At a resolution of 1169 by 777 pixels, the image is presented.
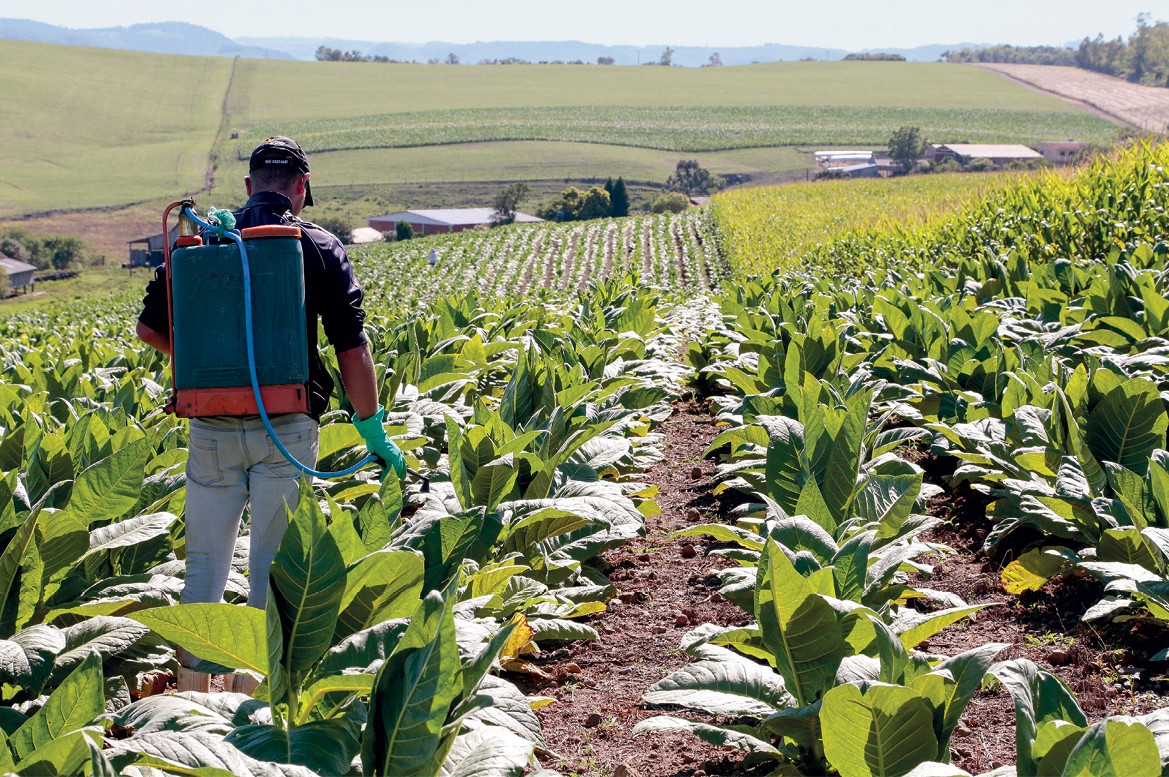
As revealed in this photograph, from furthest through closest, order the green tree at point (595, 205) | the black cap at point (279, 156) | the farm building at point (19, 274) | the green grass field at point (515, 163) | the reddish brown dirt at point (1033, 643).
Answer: the green grass field at point (515, 163), the green tree at point (595, 205), the farm building at point (19, 274), the black cap at point (279, 156), the reddish brown dirt at point (1033, 643)

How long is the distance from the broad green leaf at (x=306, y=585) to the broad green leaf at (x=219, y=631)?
0.07 metres

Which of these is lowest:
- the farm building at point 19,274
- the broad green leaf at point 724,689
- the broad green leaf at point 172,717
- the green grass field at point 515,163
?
the farm building at point 19,274

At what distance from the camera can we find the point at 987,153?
83.1 metres

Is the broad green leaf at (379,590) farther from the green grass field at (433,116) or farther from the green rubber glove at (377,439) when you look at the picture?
the green grass field at (433,116)

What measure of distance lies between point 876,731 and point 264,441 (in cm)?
201

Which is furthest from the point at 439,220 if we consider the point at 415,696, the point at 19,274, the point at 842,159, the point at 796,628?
the point at 415,696

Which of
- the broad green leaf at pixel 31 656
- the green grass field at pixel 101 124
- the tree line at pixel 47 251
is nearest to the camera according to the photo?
the broad green leaf at pixel 31 656

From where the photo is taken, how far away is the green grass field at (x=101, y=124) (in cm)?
9669

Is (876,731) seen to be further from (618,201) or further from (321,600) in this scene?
(618,201)

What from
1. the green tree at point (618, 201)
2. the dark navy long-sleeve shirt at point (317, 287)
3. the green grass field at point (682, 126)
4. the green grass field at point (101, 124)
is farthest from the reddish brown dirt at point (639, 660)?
the green grass field at point (682, 126)

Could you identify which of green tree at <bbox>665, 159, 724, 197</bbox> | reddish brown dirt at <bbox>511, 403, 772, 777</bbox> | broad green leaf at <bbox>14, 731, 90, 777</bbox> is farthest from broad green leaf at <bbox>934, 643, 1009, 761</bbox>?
green tree at <bbox>665, 159, 724, 197</bbox>

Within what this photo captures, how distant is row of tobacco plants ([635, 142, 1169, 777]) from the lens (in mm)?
1697

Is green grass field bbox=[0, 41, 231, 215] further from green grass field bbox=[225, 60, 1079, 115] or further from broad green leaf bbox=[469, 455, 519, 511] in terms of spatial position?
broad green leaf bbox=[469, 455, 519, 511]

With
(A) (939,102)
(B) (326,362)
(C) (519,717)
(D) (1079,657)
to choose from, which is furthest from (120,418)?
(A) (939,102)
